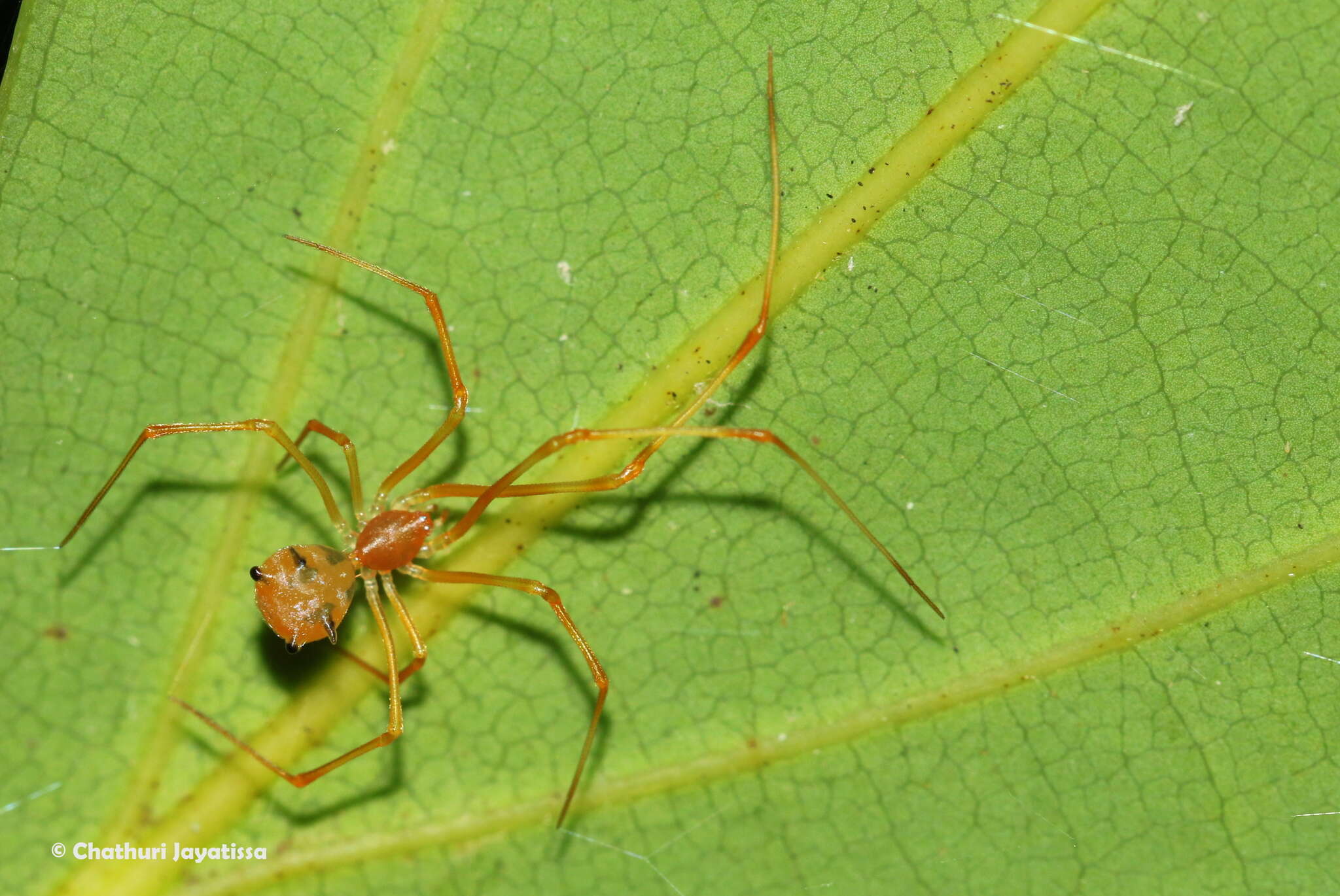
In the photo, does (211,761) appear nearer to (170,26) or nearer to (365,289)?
(365,289)

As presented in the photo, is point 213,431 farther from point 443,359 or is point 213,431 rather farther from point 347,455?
point 443,359

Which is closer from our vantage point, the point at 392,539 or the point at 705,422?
the point at 705,422

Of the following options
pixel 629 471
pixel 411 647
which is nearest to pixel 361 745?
pixel 411 647

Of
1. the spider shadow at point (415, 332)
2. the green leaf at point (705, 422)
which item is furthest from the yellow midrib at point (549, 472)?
the spider shadow at point (415, 332)

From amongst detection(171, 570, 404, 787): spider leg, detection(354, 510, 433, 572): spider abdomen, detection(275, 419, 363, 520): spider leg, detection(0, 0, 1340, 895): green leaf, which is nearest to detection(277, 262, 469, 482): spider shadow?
detection(0, 0, 1340, 895): green leaf

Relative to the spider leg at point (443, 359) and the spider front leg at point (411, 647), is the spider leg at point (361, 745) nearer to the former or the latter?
the spider front leg at point (411, 647)

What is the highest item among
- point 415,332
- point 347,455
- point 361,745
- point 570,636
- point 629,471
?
point 415,332
